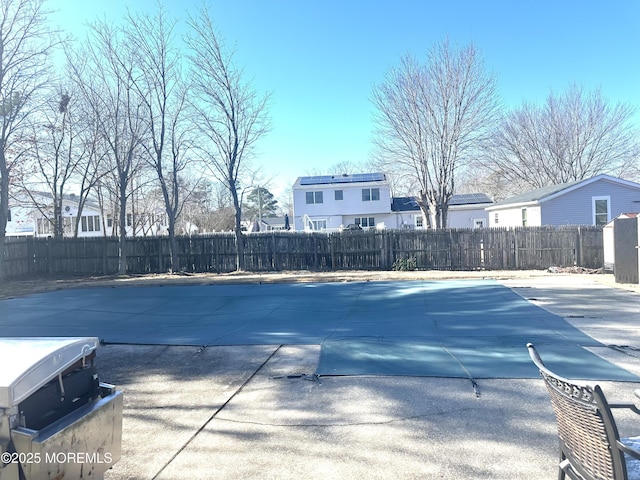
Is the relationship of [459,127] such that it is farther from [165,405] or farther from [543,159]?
[165,405]

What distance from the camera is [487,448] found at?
11.0ft

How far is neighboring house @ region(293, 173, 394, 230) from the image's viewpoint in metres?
37.2

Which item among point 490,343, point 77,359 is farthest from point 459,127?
point 77,359

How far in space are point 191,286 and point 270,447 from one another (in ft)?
38.4

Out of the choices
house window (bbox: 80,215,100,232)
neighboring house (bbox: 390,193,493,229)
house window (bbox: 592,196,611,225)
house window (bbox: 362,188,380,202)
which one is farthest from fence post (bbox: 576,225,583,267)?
house window (bbox: 80,215,100,232)

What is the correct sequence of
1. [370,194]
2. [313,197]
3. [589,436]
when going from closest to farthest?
[589,436] < [370,194] < [313,197]

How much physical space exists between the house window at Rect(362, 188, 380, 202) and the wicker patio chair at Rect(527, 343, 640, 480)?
35.3m

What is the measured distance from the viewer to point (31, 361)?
2154 millimetres

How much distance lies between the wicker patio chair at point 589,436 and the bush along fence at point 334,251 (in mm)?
16279

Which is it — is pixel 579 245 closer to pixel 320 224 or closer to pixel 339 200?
pixel 339 200

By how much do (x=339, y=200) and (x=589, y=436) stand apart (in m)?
35.7

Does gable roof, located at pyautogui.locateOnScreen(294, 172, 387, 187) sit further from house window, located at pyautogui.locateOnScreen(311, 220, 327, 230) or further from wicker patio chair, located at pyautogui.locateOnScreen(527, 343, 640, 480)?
wicker patio chair, located at pyautogui.locateOnScreen(527, 343, 640, 480)

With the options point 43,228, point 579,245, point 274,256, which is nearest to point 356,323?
point 274,256

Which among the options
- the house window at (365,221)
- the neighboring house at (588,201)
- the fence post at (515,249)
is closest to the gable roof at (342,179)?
the house window at (365,221)
